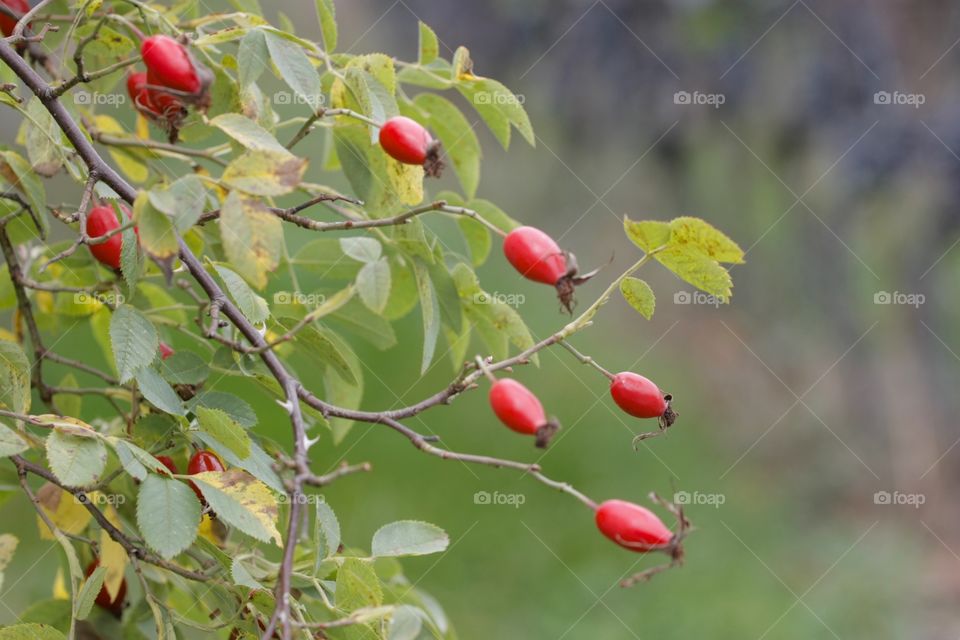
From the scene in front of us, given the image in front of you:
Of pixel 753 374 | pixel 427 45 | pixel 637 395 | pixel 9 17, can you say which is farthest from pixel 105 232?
pixel 753 374

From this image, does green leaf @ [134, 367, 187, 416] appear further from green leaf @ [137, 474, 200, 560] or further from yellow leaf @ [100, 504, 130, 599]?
yellow leaf @ [100, 504, 130, 599]

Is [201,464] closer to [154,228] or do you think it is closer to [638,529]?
[154,228]

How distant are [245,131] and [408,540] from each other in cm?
31

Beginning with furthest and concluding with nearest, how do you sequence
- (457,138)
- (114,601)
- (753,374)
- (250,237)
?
1. (753,374)
2. (457,138)
3. (114,601)
4. (250,237)

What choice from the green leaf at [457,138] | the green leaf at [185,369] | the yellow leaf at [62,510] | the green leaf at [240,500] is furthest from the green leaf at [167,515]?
the green leaf at [457,138]

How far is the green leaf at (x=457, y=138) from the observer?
1062 millimetres

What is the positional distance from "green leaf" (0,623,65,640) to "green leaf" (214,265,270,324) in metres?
0.25

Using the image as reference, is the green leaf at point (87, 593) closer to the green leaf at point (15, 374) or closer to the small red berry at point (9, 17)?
the green leaf at point (15, 374)

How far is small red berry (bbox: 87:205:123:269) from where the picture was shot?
2.80ft

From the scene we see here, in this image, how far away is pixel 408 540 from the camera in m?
0.78

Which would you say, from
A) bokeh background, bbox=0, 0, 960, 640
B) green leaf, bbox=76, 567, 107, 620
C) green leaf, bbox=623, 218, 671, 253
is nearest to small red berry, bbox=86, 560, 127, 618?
green leaf, bbox=76, 567, 107, 620

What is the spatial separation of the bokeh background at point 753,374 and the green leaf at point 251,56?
1.86m

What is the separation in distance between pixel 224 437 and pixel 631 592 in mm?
2647

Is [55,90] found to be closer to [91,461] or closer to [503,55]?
[91,461]
